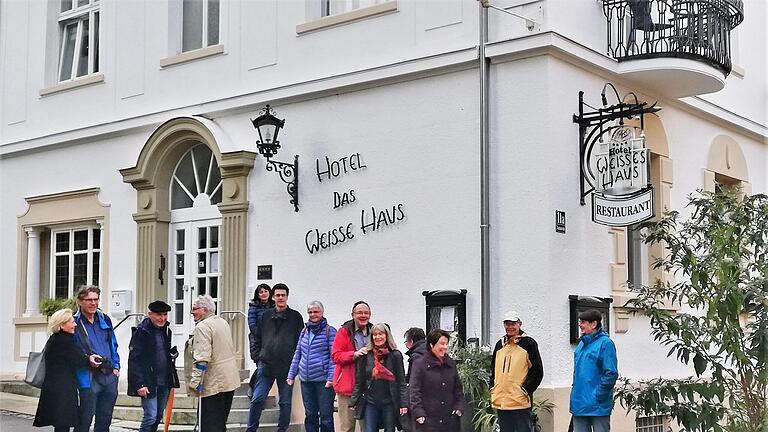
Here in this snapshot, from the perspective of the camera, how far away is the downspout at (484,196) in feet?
43.1

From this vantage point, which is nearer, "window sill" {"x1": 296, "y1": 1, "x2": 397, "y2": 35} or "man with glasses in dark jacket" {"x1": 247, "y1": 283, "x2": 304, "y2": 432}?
"man with glasses in dark jacket" {"x1": 247, "y1": 283, "x2": 304, "y2": 432}

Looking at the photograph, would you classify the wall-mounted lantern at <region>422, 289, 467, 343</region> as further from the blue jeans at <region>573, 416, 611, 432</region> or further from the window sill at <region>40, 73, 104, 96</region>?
the window sill at <region>40, 73, 104, 96</region>

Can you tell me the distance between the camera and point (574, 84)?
13.6m

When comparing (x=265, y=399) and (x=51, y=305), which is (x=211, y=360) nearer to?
(x=265, y=399)

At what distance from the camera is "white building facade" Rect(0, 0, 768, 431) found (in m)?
13.2

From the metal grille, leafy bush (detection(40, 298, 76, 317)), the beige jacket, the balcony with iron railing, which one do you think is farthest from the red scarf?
leafy bush (detection(40, 298, 76, 317))

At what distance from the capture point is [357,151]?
47.9ft

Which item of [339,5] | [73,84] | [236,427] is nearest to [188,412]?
[236,427]

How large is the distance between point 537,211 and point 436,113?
73.6 inches

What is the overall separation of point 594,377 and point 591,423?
47 centimetres

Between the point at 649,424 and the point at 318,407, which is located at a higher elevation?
the point at 318,407

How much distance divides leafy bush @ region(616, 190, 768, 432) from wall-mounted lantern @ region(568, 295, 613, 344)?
251cm

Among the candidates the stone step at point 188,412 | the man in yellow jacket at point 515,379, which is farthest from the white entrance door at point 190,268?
the man in yellow jacket at point 515,379

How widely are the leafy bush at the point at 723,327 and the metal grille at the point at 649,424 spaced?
3.74m
